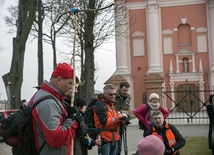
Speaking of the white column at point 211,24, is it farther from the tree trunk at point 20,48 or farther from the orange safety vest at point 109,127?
the orange safety vest at point 109,127

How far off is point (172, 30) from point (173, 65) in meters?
3.66

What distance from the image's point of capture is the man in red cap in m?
3.28

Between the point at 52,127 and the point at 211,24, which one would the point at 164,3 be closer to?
the point at 211,24

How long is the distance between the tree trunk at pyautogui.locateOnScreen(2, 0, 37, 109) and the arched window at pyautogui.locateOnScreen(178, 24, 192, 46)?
23709 millimetres

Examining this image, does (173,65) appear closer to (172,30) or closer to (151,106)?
(172,30)

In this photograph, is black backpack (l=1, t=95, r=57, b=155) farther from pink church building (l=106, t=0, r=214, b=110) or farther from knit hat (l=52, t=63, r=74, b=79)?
pink church building (l=106, t=0, r=214, b=110)

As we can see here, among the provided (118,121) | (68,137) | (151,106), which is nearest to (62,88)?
(68,137)

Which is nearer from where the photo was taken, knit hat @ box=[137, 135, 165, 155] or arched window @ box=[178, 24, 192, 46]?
knit hat @ box=[137, 135, 165, 155]

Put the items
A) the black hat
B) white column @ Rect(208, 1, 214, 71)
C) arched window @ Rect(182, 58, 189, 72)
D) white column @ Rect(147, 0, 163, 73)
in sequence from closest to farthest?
the black hat → white column @ Rect(208, 1, 214, 71) → white column @ Rect(147, 0, 163, 73) → arched window @ Rect(182, 58, 189, 72)

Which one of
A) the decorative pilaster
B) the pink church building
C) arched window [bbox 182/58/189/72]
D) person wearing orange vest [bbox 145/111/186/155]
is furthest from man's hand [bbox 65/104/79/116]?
arched window [bbox 182/58/189/72]

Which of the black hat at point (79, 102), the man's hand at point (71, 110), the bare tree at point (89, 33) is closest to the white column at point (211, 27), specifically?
the bare tree at point (89, 33)

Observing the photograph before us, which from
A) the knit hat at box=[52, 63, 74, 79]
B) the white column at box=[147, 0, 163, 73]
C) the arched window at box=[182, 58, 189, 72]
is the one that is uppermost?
the white column at box=[147, 0, 163, 73]

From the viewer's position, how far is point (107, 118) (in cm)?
586

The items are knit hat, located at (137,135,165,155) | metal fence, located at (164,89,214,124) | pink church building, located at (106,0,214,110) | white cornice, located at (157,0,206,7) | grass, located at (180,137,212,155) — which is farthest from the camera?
white cornice, located at (157,0,206,7)
